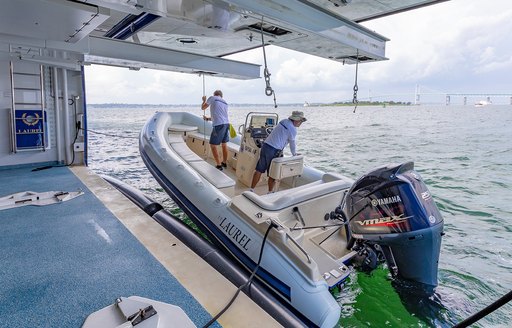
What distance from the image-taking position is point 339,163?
8.75 m

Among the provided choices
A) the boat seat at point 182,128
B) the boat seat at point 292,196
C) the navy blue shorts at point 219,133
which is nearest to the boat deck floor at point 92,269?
the boat seat at point 292,196

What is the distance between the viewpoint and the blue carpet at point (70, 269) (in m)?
1.33

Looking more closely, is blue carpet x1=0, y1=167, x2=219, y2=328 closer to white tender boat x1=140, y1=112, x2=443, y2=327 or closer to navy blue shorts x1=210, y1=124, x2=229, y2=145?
white tender boat x1=140, y1=112, x2=443, y2=327

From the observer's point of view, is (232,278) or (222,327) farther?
(232,278)

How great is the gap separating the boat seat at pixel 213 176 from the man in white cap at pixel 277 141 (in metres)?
0.53

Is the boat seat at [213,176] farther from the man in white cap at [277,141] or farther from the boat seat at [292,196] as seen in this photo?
the boat seat at [292,196]

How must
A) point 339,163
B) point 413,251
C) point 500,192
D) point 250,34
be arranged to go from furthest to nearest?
1. point 339,163
2. point 500,192
3. point 250,34
4. point 413,251

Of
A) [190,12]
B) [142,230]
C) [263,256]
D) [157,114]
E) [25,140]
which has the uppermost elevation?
[190,12]

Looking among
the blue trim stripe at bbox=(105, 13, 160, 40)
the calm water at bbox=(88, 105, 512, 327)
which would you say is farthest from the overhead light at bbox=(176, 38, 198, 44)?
the calm water at bbox=(88, 105, 512, 327)

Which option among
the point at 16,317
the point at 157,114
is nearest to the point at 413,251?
the point at 16,317

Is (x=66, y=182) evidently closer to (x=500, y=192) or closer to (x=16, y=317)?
(x=16, y=317)

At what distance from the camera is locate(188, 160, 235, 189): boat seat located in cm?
324

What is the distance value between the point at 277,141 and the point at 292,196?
1.40 meters

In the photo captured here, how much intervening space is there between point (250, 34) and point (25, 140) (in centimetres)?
327
